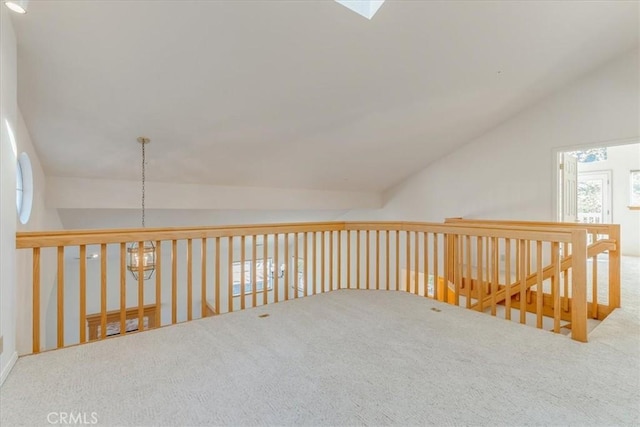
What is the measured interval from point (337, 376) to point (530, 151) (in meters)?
5.07

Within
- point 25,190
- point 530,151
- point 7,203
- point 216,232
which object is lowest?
point 216,232

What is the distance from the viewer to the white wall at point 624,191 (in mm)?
5793

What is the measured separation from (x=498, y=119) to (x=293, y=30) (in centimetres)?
411

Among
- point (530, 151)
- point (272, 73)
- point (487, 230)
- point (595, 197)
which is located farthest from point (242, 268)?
point (595, 197)

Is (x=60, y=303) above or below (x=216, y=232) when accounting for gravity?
below

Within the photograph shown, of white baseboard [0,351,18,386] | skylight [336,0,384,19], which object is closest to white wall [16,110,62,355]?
white baseboard [0,351,18,386]

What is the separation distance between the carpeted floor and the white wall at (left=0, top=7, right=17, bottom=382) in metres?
0.23

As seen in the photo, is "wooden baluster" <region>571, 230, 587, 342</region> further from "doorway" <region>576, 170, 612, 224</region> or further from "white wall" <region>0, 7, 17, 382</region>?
"doorway" <region>576, 170, 612, 224</region>

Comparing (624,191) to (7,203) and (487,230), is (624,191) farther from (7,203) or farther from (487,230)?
(7,203)

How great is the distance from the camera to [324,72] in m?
3.14

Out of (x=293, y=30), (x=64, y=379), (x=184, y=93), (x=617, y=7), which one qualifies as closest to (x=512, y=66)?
(x=617, y=7)

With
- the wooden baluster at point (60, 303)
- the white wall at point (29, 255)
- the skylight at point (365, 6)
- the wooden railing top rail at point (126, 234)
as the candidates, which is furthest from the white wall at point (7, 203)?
the skylight at point (365, 6)

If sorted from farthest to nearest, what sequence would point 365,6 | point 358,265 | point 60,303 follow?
point 358,265
point 365,6
point 60,303

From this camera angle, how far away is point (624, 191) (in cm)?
599
